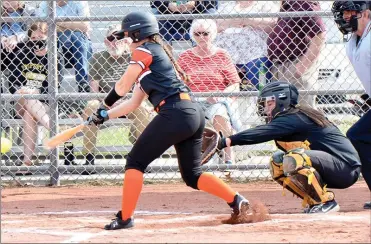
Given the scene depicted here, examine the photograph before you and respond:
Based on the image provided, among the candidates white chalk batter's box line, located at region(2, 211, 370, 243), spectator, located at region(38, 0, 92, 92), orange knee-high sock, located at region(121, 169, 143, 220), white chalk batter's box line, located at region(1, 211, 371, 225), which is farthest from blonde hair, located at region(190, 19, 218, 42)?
orange knee-high sock, located at region(121, 169, 143, 220)

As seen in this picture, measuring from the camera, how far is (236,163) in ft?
32.0

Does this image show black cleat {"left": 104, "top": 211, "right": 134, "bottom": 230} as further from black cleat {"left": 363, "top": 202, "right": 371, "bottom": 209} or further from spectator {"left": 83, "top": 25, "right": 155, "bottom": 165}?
spectator {"left": 83, "top": 25, "right": 155, "bottom": 165}

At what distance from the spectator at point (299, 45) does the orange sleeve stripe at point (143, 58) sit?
3529 millimetres

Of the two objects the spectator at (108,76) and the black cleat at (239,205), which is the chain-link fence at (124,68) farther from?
the black cleat at (239,205)

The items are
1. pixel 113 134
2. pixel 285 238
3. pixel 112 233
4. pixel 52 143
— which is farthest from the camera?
pixel 113 134

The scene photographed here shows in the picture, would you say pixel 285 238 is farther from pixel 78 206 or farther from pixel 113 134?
Result: pixel 113 134

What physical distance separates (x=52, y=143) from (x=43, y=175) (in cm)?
315

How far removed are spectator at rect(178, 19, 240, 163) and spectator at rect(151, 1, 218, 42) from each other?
365 mm

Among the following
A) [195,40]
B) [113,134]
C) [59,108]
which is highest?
[195,40]

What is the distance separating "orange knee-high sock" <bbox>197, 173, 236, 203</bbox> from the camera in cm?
646

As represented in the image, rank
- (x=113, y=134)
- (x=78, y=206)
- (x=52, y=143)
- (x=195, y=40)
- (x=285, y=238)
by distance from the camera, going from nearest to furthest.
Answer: (x=285, y=238)
(x=52, y=143)
(x=78, y=206)
(x=195, y=40)
(x=113, y=134)

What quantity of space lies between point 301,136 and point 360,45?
3.06 feet

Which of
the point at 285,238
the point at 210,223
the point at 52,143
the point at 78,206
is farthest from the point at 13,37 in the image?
the point at 285,238

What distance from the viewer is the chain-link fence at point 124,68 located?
9320mm
